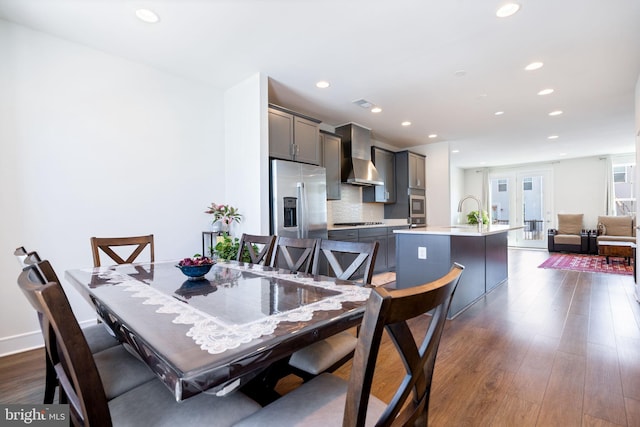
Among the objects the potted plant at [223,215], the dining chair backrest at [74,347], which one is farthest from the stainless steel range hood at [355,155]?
the dining chair backrest at [74,347]

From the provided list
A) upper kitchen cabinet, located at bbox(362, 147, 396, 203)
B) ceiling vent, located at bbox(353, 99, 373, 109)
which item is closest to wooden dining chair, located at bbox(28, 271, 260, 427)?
ceiling vent, located at bbox(353, 99, 373, 109)

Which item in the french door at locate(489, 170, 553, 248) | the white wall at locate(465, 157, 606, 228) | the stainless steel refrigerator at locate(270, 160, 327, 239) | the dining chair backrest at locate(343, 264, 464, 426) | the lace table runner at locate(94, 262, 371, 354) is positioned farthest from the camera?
the french door at locate(489, 170, 553, 248)

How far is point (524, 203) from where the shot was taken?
9.23 meters

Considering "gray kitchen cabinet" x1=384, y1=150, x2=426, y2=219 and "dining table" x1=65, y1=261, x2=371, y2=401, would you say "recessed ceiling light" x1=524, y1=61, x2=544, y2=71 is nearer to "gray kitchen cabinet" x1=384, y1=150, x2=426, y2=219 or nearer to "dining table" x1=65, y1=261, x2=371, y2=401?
"gray kitchen cabinet" x1=384, y1=150, x2=426, y2=219

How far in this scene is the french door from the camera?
8914mm

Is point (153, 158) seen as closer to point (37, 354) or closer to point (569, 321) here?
point (37, 354)

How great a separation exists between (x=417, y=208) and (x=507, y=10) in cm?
443

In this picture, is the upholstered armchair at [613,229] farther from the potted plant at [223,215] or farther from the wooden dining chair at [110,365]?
the wooden dining chair at [110,365]

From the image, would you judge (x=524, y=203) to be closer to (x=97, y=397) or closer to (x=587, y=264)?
→ (x=587, y=264)

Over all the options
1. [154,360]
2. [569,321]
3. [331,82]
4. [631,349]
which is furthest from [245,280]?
[569,321]

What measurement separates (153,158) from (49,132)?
83cm

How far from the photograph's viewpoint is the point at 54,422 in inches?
40.6

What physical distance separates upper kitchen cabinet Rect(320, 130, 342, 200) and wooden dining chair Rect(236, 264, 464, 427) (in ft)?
12.5

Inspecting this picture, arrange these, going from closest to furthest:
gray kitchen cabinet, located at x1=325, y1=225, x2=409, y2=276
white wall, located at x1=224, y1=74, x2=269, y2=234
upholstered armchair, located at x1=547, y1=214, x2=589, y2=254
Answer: white wall, located at x1=224, y1=74, x2=269, y2=234, gray kitchen cabinet, located at x1=325, y1=225, x2=409, y2=276, upholstered armchair, located at x1=547, y1=214, x2=589, y2=254
